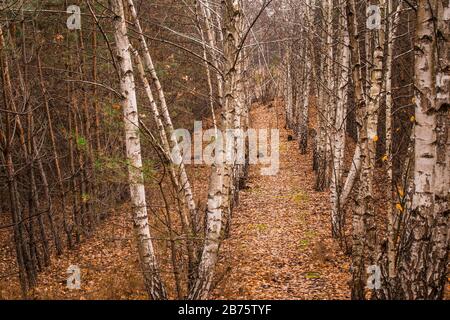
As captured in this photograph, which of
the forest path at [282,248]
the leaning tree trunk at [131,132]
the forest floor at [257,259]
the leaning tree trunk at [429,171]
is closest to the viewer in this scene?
the leaning tree trunk at [429,171]

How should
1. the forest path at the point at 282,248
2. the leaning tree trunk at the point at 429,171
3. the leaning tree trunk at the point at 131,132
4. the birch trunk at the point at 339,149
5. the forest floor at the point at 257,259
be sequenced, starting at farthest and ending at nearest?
the birch trunk at the point at 339,149
the forest floor at the point at 257,259
the forest path at the point at 282,248
the leaning tree trunk at the point at 131,132
the leaning tree trunk at the point at 429,171

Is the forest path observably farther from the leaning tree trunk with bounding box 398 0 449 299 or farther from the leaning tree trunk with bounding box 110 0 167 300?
the leaning tree trunk with bounding box 398 0 449 299

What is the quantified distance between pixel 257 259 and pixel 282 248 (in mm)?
842

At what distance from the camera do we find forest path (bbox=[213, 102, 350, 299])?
21.7ft

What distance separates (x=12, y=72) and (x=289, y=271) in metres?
9.79

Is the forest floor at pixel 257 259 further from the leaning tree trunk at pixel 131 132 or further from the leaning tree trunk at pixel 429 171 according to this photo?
the leaning tree trunk at pixel 429 171

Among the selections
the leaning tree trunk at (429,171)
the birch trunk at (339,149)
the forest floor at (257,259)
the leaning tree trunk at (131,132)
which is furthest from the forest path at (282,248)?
the leaning tree trunk at (429,171)

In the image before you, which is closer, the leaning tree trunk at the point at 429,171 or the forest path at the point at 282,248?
the leaning tree trunk at the point at 429,171

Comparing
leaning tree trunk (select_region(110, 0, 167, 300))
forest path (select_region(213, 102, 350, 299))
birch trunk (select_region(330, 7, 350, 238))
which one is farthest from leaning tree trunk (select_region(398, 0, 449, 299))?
birch trunk (select_region(330, 7, 350, 238))

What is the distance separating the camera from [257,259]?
27.0 feet

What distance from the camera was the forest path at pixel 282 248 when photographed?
660cm

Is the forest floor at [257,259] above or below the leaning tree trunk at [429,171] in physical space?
below

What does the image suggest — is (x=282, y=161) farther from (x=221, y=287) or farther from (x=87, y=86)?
(x=221, y=287)
